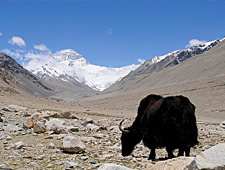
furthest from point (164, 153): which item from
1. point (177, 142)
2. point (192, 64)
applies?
point (192, 64)

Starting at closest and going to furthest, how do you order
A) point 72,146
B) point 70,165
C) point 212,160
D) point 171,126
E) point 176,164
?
point 212,160, point 176,164, point 70,165, point 171,126, point 72,146

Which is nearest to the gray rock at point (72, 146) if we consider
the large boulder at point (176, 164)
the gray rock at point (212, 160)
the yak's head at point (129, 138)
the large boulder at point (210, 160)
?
the yak's head at point (129, 138)

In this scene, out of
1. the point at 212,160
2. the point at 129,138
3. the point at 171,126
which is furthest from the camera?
the point at 129,138

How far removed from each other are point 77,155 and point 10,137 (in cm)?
374

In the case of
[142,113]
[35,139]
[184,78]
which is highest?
[184,78]

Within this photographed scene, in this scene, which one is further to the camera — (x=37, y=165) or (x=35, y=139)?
(x=35, y=139)

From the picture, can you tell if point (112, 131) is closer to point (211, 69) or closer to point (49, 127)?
point (49, 127)

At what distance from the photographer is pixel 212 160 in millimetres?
3832

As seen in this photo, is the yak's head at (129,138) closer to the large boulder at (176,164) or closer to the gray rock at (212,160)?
the large boulder at (176,164)

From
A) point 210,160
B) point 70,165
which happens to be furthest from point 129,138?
point 210,160

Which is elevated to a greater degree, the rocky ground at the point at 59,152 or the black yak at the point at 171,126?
the black yak at the point at 171,126

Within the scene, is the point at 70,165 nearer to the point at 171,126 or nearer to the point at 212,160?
the point at 171,126

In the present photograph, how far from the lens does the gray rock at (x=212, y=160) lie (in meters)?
3.74

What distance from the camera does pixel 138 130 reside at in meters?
9.42
